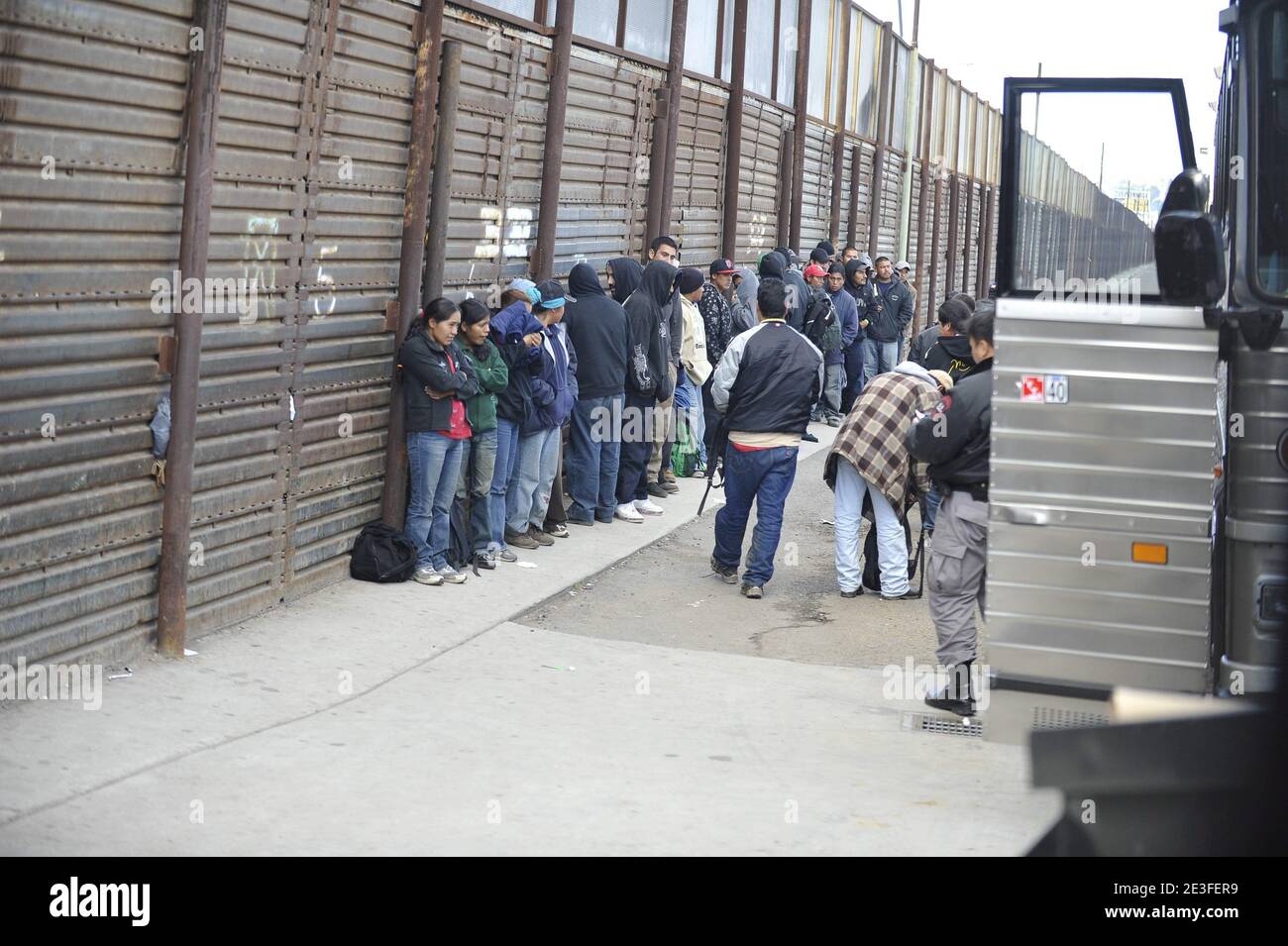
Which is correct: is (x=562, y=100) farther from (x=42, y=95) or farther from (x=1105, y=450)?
(x=1105, y=450)

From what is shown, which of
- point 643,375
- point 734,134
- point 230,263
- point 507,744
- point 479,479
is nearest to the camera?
point 507,744

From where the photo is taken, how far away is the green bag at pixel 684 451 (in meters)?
14.2

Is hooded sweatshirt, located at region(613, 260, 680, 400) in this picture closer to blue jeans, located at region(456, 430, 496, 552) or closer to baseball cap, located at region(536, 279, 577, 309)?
baseball cap, located at region(536, 279, 577, 309)

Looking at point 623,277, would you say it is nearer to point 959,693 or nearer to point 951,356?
point 951,356

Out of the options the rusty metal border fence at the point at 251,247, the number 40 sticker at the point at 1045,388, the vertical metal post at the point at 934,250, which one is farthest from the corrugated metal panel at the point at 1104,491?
the vertical metal post at the point at 934,250

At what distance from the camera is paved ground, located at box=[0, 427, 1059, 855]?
Result: 223 inches

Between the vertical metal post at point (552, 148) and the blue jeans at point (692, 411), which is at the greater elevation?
the vertical metal post at point (552, 148)

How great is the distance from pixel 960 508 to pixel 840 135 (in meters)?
17.2

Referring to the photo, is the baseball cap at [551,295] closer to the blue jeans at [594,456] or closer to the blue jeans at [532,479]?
the blue jeans at [532,479]

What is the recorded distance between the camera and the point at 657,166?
15.1 m

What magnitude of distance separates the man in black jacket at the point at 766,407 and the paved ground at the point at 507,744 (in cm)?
76

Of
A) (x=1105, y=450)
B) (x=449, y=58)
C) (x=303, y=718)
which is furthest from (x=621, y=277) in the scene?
(x=1105, y=450)

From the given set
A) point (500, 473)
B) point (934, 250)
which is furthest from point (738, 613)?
point (934, 250)
